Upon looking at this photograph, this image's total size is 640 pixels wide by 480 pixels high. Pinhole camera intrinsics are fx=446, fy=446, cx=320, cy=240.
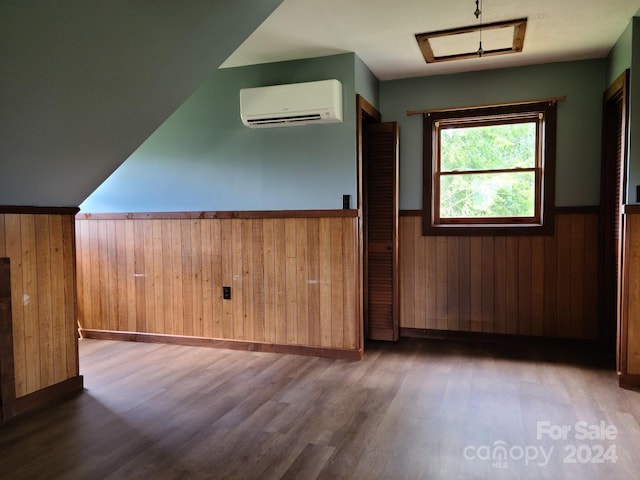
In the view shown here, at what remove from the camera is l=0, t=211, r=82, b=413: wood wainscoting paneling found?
104 inches

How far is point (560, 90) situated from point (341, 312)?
8.66ft

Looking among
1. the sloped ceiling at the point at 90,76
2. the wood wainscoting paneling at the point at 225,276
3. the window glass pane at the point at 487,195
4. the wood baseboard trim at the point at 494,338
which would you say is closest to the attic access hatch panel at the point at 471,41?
the window glass pane at the point at 487,195

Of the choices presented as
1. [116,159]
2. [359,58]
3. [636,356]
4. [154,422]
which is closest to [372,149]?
[359,58]

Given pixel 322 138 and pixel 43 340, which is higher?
pixel 322 138

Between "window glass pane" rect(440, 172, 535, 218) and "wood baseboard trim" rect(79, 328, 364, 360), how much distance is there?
1651 millimetres

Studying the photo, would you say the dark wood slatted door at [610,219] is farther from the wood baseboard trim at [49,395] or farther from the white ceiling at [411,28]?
the wood baseboard trim at [49,395]

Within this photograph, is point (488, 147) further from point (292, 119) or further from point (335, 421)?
point (335, 421)

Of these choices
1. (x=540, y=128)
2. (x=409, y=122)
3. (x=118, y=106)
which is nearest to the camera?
(x=118, y=106)

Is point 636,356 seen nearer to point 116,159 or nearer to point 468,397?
point 468,397

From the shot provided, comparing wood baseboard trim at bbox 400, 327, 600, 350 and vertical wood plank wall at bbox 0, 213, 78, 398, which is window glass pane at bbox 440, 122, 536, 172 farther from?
vertical wood plank wall at bbox 0, 213, 78, 398

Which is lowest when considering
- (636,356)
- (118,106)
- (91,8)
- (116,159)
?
(636,356)

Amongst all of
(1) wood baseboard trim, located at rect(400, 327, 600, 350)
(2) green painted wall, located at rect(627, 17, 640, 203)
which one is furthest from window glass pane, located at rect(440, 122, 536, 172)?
(1) wood baseboard trim, located at rect(400, 327, 600, 350)

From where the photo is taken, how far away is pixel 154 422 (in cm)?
250

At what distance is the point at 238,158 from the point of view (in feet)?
12.7
